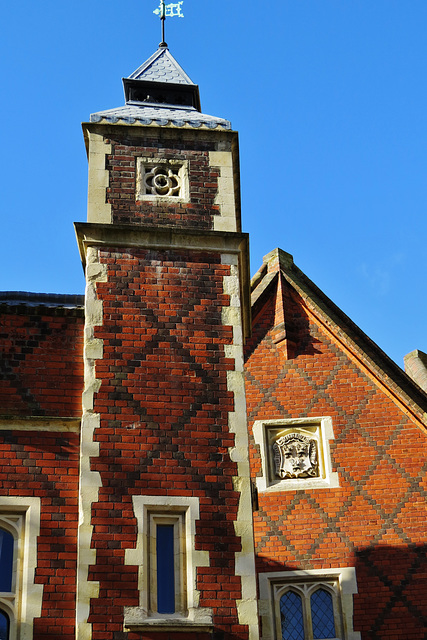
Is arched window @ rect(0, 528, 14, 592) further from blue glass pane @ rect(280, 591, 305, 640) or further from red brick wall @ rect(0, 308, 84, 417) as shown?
blue glass pane @ rect(280, 591, 305, 640)

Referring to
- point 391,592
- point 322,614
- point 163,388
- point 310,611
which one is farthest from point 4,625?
point 391,592

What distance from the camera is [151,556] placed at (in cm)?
1000

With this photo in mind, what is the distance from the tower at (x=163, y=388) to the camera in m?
9.78

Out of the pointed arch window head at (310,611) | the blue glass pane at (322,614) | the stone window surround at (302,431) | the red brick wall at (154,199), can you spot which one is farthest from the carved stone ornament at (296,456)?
the red brick wall at (154,199)

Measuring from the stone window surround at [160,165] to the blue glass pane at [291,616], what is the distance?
19.4 feet

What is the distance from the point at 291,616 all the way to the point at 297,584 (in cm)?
44

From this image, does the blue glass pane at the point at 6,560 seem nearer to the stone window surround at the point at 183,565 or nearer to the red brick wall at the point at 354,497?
the stone window surround at the point at 183,565

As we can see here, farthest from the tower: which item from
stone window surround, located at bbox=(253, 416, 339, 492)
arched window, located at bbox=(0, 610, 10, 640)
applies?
stone window surround, located at bbox=(253, 416, 339, 492)

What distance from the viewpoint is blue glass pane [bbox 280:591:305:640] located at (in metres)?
13.8

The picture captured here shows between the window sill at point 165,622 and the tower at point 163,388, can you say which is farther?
the tower at point 163,388

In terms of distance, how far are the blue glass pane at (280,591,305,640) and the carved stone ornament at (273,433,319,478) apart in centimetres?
180

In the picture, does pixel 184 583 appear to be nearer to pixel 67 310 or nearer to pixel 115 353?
pixel 115 353

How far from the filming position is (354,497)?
1462cm

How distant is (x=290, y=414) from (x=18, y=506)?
6.09 metres
